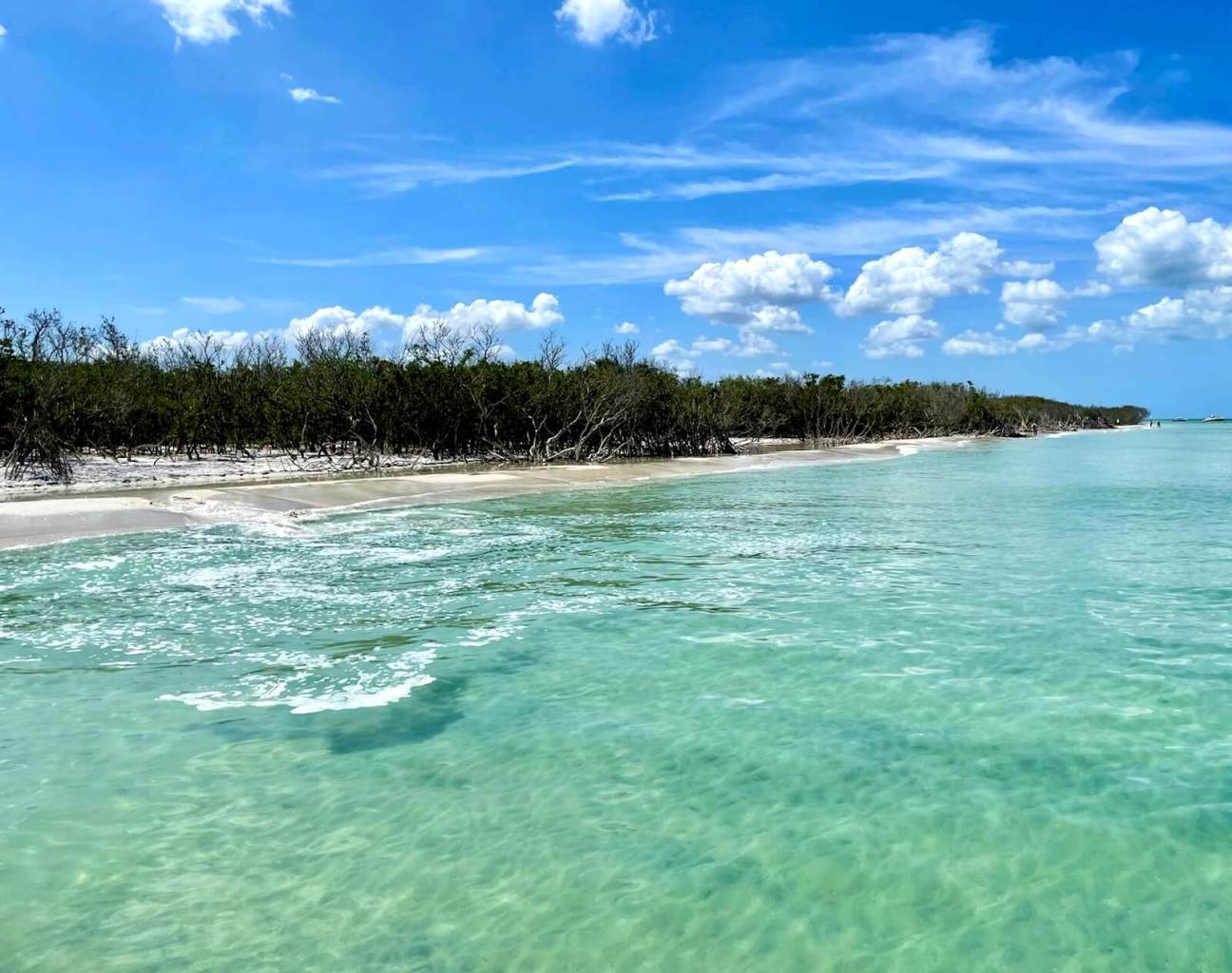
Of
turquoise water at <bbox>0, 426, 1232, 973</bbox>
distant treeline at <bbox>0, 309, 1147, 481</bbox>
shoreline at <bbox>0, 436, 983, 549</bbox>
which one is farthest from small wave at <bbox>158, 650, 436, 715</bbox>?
distant treeline at <bbox>0, 309, 1147, 481</bbox>

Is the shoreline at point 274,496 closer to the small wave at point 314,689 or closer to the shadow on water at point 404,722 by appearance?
the small wave at point 314,689

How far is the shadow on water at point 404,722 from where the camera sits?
6.76 metres

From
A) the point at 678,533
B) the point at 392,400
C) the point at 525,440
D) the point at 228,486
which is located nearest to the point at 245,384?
the point at 392,400

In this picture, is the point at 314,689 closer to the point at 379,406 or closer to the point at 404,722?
the point at 404,722

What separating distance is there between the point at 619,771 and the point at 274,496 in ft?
74.6

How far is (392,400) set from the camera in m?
46.1

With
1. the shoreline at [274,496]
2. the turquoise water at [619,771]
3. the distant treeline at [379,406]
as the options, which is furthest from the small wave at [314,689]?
the distant treeline at [379,406]

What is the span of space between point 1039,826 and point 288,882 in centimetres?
438

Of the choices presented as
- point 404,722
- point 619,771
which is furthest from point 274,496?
point 619,771

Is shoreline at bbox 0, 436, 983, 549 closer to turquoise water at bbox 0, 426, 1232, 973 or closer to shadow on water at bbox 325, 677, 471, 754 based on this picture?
turquoise water at bbox 0, 426, 1232, 973

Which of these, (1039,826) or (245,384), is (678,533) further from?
(245,384)

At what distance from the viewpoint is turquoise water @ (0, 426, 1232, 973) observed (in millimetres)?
4297

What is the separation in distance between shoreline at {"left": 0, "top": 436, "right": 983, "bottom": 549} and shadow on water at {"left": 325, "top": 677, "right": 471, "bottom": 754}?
514 inches

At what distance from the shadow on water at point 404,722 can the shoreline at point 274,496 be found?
13044 millimetres
